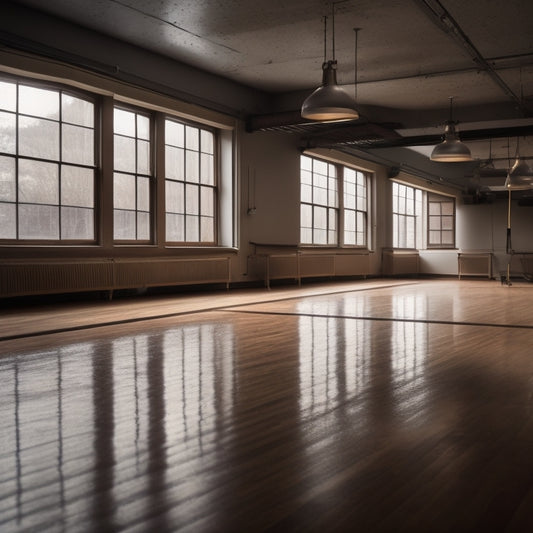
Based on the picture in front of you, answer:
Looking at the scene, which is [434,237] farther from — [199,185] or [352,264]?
[199,185]

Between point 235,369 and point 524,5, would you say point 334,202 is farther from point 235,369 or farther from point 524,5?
point 235,369

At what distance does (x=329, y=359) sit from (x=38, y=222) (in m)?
5.50

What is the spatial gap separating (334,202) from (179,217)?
5744mm

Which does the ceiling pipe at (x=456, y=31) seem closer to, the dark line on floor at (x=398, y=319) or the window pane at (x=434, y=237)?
the dark line on floor at (x=398, y=319)

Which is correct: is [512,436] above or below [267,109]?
below

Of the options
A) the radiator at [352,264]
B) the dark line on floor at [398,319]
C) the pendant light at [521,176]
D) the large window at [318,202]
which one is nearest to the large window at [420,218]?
the radiator at [352,264]

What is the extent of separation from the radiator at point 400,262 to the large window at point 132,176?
918 centimetres

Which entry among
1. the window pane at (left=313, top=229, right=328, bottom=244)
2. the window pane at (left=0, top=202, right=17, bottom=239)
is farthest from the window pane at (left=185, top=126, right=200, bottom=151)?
the window pane at (left=313, top=229, right=328, bottom=244)

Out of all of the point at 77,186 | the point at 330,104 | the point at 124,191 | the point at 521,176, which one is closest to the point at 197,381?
the point at 330,104

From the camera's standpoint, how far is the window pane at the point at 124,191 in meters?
9.69

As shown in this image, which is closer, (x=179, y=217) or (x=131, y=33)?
(x=131, y=33)

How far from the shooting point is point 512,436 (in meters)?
2.57

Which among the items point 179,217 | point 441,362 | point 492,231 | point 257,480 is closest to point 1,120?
point 179,217

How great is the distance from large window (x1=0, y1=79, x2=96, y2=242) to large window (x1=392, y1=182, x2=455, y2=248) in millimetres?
11244
